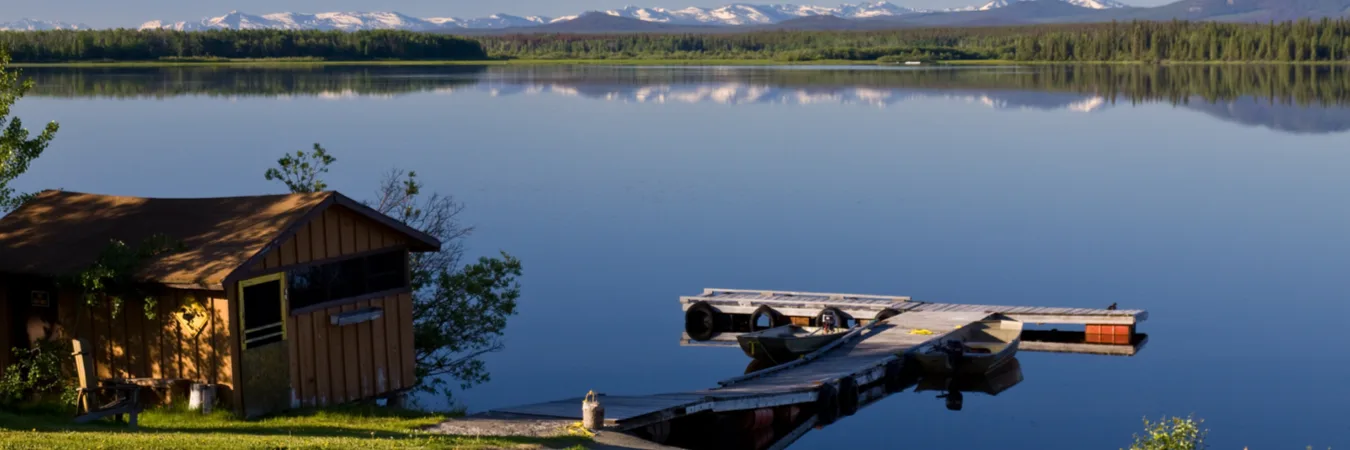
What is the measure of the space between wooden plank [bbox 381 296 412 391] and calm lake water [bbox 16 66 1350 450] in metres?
4.08

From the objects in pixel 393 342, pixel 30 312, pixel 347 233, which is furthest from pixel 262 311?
pixel 30 312

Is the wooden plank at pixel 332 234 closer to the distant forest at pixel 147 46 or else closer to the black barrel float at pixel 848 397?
the black barrel float at pixel 848 397

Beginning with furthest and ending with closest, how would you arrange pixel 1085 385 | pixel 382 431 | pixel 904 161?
1. pixel 904 161
2. pixel 1085 385
3. pixel 382 431

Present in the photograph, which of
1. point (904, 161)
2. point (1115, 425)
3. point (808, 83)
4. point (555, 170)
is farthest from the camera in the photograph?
point (808, 83)

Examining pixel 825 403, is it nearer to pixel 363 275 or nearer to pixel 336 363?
pixel 363 275

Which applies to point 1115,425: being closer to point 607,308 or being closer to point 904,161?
point 607,308

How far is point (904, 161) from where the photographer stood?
61125 millimetres

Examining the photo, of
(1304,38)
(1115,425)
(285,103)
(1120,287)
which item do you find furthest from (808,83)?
(1115,425)

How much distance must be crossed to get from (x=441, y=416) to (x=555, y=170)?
131 ft

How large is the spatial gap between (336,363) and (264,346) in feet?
4.20

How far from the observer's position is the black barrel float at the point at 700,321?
30.2 meters

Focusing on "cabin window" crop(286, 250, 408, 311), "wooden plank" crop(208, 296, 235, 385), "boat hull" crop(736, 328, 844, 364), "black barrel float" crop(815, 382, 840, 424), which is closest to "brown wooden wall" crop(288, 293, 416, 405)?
"cabin window" crop(286, 250, 408, 311)

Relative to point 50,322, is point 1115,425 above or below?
below

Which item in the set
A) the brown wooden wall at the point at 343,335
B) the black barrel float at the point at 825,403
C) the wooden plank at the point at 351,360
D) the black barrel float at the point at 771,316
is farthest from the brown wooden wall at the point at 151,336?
the black barrel float at the point at 771,316
